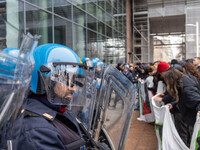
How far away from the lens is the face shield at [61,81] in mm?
1183

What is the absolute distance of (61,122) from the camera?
1.11 m

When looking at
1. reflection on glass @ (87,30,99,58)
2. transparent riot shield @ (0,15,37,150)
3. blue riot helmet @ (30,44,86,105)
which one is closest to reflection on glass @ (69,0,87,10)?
reflection on glass @ (87,30,99,58)

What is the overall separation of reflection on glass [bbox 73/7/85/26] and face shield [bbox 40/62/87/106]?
7922 mm

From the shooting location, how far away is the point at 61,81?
122 cm

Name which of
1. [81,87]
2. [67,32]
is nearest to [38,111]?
[81,87]

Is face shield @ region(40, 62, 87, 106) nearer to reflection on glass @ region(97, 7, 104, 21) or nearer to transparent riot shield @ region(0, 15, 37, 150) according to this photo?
transparent riot shield @ region(0, 15, 37, 150)

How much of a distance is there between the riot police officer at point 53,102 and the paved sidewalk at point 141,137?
8.65 feet

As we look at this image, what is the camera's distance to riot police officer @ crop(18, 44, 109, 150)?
870mm

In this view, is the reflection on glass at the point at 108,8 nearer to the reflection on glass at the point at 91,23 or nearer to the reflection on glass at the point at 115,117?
the reflection on glass at the point at 91,23

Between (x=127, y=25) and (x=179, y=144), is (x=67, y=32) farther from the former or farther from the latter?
(x=127, y=25)

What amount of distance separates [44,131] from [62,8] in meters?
7.53

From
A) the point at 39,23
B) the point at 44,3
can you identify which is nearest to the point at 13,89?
the point at 39,23

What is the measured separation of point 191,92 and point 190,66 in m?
0.99

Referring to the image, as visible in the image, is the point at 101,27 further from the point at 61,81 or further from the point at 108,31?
the point at 61,81
